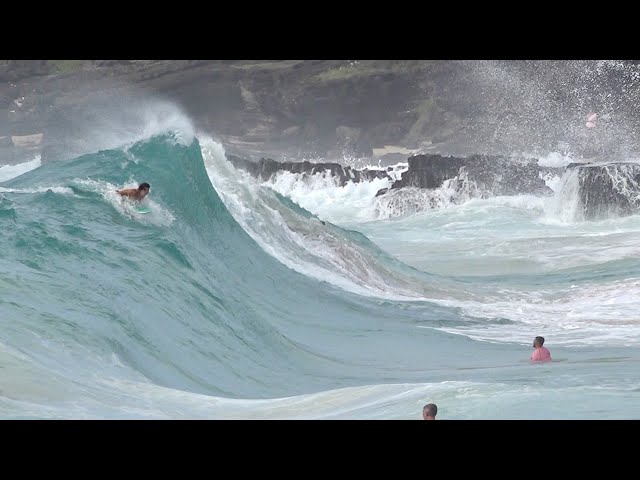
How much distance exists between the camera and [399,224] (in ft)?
80.7

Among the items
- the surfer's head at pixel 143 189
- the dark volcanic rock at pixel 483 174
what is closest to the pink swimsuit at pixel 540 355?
the surfer's head at pixel 143 189

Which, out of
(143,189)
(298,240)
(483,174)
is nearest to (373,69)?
(483,174)

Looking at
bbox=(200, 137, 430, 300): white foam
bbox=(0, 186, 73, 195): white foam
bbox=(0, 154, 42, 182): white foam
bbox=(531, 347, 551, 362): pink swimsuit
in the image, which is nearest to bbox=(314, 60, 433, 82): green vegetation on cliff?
bbox=(0, 154, 42, 182): white foam

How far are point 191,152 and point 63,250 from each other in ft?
11.0

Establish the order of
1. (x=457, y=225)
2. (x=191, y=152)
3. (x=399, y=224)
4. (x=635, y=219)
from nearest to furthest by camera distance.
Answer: (x=191, y=152) < (x=635, y=219) < (x=457, y=225) < (x=399, y=224)

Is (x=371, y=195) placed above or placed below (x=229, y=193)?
above

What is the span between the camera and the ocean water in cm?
554

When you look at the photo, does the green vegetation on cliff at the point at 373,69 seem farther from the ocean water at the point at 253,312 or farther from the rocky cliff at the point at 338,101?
the ocean water at the point at 253,312

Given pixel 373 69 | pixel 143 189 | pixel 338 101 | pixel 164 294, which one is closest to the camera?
pixel 164 294

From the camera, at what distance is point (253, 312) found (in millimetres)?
8922

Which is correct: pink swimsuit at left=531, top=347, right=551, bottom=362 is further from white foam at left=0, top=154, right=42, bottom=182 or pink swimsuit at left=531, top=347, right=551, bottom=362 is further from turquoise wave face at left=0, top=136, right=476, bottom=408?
white foam at left=0, top=154, right=42, bottom=182

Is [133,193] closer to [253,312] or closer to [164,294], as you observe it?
[253,312]

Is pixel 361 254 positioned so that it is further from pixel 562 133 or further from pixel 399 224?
pixel 562 133

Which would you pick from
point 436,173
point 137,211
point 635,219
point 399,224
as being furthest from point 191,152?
point 436,173
